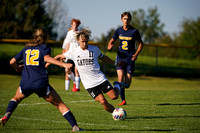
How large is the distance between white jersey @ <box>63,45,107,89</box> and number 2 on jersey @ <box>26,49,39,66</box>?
96 centimetres

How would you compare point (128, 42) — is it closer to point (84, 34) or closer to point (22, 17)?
point (84, 34)

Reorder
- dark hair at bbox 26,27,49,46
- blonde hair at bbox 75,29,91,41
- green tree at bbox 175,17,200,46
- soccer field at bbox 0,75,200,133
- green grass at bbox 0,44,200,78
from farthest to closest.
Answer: green tree at bbox 175,17,200,46 < green grass at bbox 0,44,200,78 < blonde hair at bbox 75,29,91,41 < soccer field at bbox 0,75,200,133 < dark hair at bbox 26,27,49,46

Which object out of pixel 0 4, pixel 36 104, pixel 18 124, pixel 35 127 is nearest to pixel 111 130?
pixel 35 127

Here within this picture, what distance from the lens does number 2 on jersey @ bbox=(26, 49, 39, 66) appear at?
519 centimetres

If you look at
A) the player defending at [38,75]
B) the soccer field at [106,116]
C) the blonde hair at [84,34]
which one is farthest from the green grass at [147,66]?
the player defending at [38,75]

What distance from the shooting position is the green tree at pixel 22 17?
41656 mm

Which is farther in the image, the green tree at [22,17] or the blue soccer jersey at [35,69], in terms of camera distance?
the green tree at [22,17]

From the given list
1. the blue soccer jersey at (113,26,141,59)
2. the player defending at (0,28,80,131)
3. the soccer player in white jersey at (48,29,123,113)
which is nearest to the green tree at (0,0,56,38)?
the blue soccer jersey at (113,26,141,59)

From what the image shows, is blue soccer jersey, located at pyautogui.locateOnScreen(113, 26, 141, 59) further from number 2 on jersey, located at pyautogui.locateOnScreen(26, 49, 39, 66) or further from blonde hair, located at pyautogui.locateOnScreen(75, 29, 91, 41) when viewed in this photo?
number 2 on jersey, located at pyautogui.locateOnScreen(26, 49, 39, 66)

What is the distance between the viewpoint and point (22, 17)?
44.9 meters

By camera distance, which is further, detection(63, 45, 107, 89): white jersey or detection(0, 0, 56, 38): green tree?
detection(0, 0, 56, 38): green tree

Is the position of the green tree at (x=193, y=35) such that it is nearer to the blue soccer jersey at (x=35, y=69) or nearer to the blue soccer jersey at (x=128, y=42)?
the blue soccer jersey at (x=128, y=42)

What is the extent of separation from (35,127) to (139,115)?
251 cm

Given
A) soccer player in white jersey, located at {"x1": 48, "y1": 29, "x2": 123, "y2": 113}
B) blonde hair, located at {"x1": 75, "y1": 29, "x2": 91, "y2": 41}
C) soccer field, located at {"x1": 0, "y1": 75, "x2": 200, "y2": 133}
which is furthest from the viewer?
soccer player in white jersey, located at {"x1": 48, "y1": 29, "x2": 123, "y2": 113}
